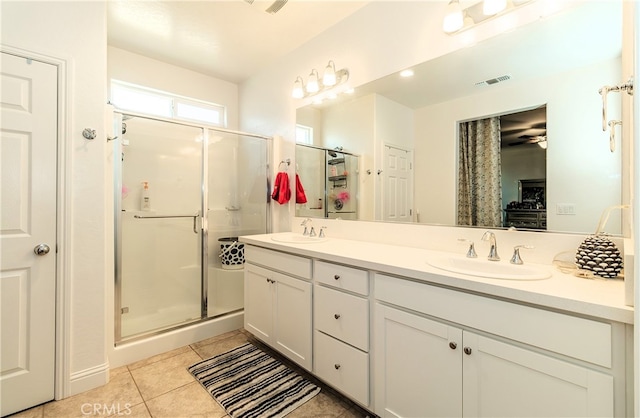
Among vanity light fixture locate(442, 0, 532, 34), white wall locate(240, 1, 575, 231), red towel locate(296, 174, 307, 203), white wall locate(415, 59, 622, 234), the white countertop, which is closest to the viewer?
the white countertop

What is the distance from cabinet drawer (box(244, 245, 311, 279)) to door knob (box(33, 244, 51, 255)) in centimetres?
121

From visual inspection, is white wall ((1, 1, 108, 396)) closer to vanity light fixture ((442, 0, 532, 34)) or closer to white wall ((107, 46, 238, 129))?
white wall ((107, 46, 238, 129))

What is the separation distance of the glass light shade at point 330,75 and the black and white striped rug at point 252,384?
2.22 m

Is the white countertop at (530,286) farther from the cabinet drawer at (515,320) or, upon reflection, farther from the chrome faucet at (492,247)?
the chrome faucet at (492,247)

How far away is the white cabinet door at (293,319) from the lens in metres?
1.75

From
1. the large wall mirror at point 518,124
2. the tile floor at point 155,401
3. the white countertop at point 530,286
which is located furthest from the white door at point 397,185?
the tile floor at point 155,401

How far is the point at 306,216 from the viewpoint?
2.67m

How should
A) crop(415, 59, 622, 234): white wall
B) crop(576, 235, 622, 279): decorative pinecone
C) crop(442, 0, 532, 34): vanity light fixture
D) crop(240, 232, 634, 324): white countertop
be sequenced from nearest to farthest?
crop(240, 232, 634, 324): white countertop, crop(576, 235, 622, 279): decorative pinecone, crop(415, 59, 622, 234): white wall, crop(442, 0, 532, 34): vanity light fixture

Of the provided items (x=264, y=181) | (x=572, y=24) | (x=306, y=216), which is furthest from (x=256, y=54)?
(x=572, y=24)

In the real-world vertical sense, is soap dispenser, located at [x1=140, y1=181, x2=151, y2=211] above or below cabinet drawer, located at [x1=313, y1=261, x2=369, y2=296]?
above

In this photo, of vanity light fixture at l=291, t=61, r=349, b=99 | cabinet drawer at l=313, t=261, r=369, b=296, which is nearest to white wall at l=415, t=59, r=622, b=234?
cabinet drawer at l=313, t=261, r=369, b=296

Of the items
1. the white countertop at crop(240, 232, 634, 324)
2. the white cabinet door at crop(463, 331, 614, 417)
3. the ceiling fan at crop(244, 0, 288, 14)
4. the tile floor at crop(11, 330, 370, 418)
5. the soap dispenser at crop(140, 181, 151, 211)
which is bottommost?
the tile floor at crop(11, 330, 370, 418)

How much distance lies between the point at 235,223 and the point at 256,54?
1.73 m

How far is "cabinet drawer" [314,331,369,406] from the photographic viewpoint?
1.44 metres
